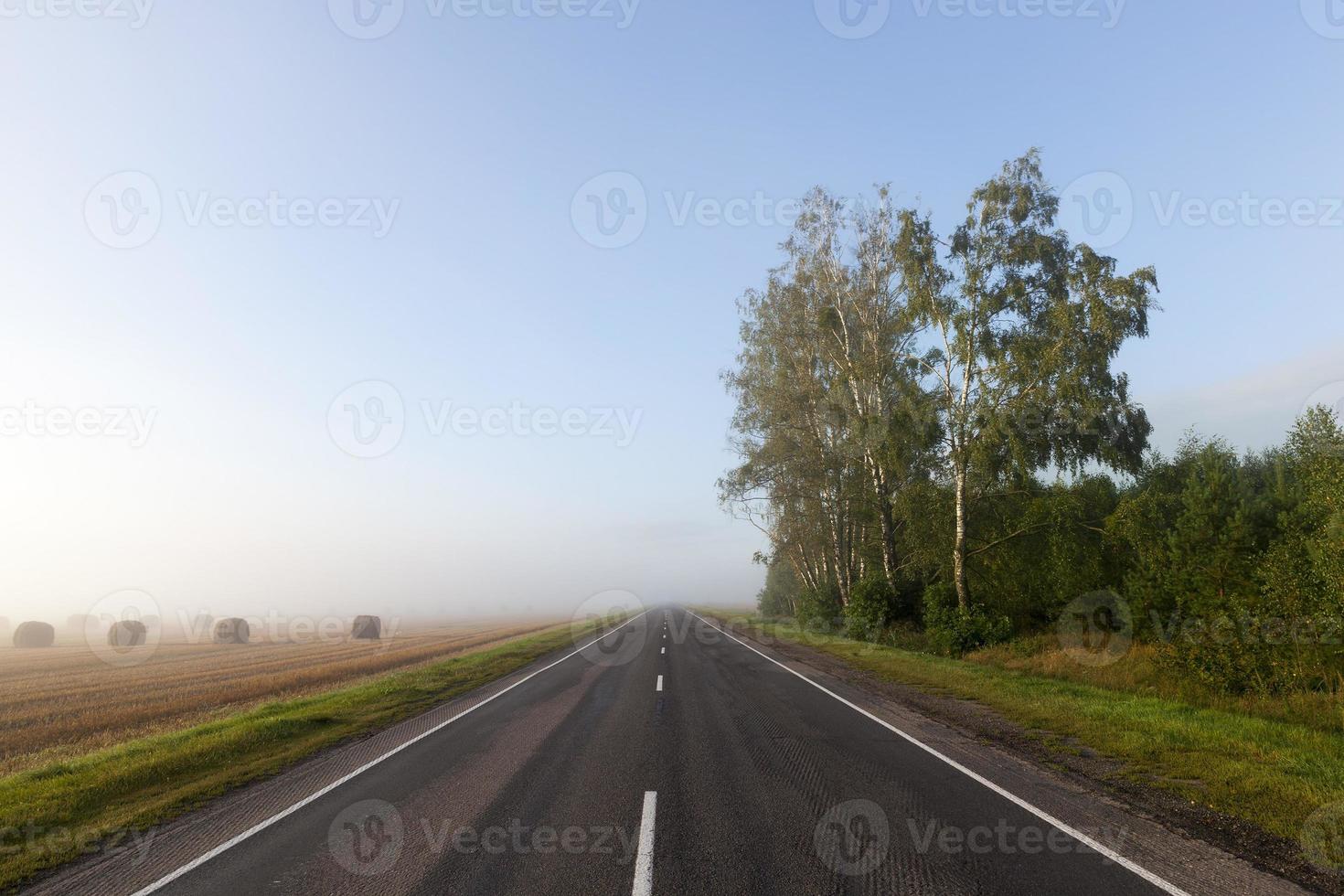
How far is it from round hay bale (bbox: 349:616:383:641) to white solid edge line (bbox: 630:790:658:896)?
55722mm

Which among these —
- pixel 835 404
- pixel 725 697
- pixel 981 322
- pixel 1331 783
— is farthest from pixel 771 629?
pixel 1331 783

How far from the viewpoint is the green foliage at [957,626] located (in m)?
→ 20.0

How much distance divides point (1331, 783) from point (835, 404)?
2108 centimetres

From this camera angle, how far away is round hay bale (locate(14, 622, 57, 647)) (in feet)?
194

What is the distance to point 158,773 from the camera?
881cm

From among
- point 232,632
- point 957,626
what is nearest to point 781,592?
point 957,626

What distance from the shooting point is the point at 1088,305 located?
18.6 metres

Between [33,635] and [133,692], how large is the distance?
5679cm

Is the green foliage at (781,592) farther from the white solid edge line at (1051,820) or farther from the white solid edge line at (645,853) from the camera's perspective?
the white solid edge line at (645,853)

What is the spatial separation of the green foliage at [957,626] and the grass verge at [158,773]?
1518 centimetres

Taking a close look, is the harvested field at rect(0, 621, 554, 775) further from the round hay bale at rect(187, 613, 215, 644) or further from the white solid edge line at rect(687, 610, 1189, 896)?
the round hay bale at rect(187, 613, 215, 644)

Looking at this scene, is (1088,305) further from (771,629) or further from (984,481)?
(771,629)

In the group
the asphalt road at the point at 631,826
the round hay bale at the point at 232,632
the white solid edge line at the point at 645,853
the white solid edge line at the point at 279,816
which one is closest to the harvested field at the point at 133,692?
the white solid edge line at the point at 279,816

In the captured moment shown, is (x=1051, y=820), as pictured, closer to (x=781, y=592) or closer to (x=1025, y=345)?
(x=1025, y=345)
